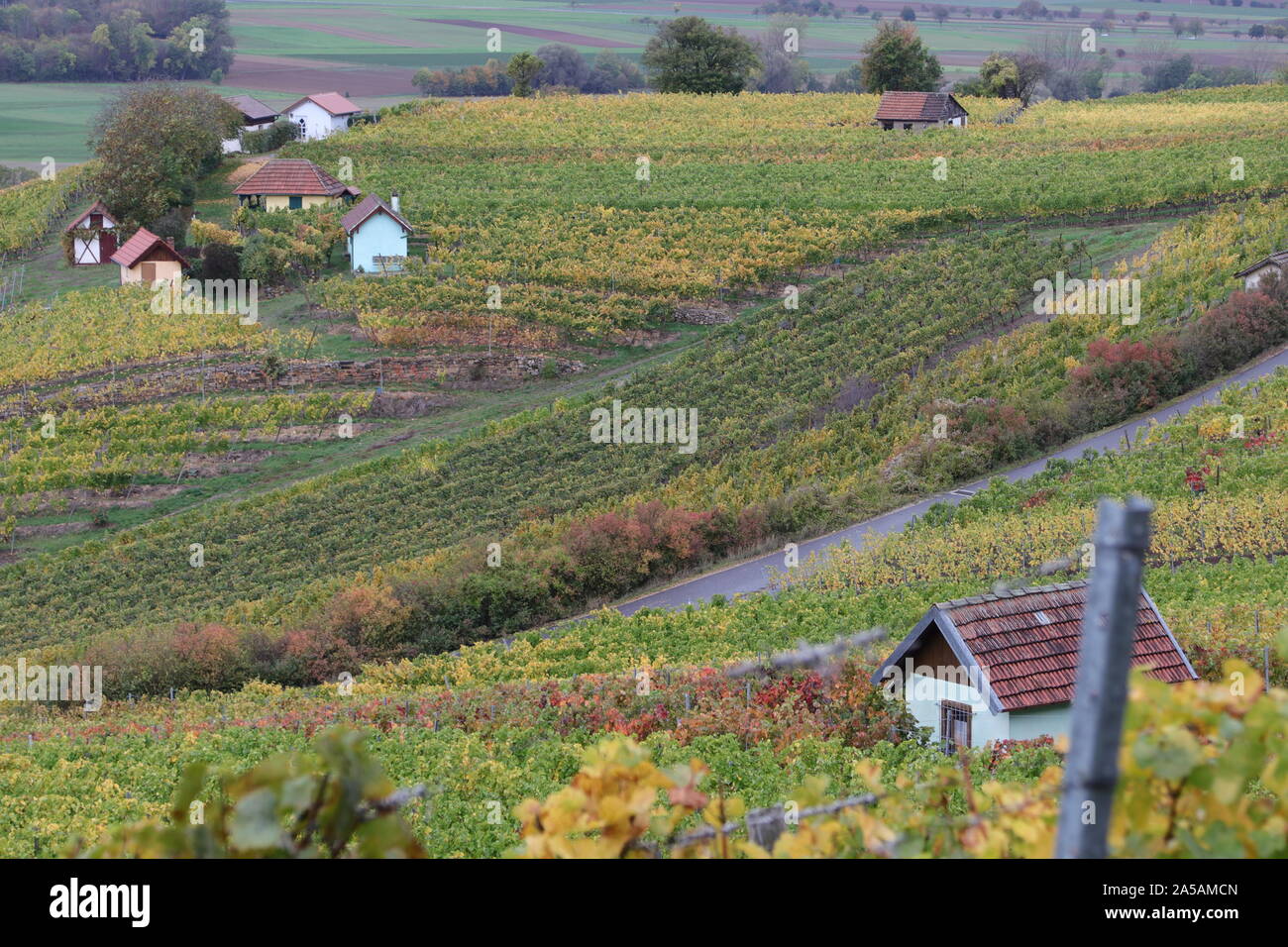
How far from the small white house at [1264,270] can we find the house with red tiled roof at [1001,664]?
27.7 m

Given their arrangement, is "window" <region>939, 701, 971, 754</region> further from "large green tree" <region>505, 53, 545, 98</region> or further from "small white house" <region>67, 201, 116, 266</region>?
"large green tree" <region>505, 53, 545, 98</region>

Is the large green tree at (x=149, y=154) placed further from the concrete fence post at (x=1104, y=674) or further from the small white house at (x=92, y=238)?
the concrete fence post at (x=1104, y=674)

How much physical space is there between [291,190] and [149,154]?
238 inches

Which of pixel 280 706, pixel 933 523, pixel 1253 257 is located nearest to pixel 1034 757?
pixel 280 706

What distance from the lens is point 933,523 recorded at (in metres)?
30.7

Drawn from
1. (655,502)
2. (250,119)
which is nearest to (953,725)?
(655,502)

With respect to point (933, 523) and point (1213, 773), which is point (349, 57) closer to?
point (933, 523)

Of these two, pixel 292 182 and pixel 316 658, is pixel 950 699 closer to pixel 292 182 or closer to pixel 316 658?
pixel 316 658

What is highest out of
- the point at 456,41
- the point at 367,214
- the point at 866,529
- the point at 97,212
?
the point at 456,41

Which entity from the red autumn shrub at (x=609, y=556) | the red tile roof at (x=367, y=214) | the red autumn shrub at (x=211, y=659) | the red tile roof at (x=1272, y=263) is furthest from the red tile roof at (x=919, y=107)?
the red autumn shrub at (x=211, y=659)

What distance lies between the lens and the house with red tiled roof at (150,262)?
56.4 meters

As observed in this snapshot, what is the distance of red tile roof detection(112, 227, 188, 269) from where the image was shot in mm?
56375

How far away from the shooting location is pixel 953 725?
16.0 m
